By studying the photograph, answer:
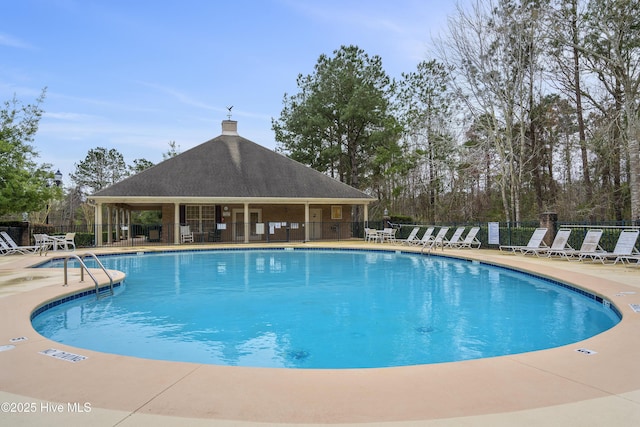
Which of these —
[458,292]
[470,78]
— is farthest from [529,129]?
[458,292]

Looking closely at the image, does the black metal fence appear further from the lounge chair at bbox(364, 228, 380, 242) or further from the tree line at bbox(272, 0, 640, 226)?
the tree line at bbox(272, 0, 640, 226)

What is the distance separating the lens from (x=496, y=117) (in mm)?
22719

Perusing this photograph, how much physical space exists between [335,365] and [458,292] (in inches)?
211

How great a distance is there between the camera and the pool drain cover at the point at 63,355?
4.07 metres

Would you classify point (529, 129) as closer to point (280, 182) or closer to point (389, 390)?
point (280, 182)

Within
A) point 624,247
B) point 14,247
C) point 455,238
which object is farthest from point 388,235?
point 14,247

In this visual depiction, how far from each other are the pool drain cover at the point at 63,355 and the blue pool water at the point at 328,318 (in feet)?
3.32

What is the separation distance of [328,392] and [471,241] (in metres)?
16.3

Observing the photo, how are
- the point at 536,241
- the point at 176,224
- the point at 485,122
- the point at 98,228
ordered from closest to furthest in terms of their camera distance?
1. the point at 536,241
2. the point at 98,228
3. the point at 176,224
4. the point at 485,122

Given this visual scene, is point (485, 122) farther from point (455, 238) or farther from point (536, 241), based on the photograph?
point (536, 241)

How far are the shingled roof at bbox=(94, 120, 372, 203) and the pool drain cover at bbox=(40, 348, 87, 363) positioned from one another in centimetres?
1780

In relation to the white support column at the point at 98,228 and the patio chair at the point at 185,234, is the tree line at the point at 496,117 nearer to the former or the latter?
the patio chair at the point at 185,234

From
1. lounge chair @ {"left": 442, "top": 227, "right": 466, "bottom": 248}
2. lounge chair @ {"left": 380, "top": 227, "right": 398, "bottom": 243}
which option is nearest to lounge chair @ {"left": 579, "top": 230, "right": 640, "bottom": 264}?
lounge chair @ {"left": 442, "top": 227, "right": 466, "bottom": 248}

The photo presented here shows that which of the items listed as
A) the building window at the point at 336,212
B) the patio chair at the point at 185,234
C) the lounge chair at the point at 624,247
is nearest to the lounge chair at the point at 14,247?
the patio chair at the point at 185,234
